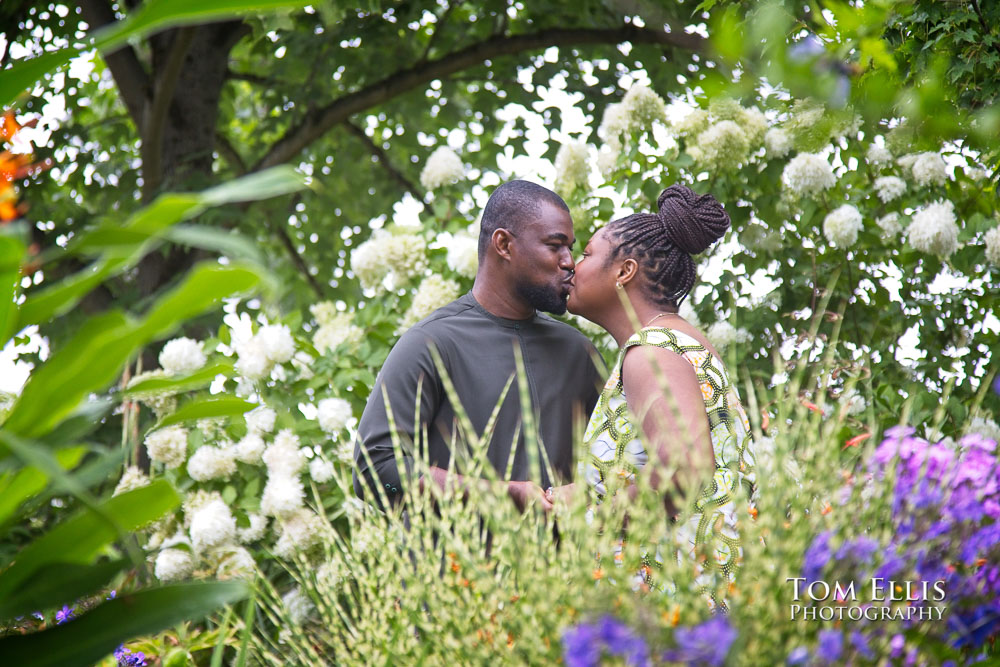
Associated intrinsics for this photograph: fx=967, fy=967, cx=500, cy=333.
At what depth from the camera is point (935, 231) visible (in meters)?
3.19

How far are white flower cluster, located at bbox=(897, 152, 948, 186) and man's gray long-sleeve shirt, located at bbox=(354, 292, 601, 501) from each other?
154 centimetres

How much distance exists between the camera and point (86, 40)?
1013 mm

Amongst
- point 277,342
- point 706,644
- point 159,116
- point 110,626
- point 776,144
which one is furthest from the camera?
point 159,116

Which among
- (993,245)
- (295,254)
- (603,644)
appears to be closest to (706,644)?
(603,644)

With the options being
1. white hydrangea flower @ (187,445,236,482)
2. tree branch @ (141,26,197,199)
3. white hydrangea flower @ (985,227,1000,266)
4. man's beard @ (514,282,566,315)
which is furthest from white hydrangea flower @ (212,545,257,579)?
tree branch @ (141,26,197,199)

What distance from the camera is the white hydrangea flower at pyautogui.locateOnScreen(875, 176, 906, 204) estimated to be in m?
3.42

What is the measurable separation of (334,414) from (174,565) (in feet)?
2.31

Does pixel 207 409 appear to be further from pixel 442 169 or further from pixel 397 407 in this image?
pixel 442 169

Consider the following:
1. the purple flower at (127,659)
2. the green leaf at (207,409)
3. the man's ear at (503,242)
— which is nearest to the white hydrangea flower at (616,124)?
the man's ear at (503,242)

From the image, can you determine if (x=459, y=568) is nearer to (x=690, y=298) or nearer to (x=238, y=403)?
(x=238, y=403)

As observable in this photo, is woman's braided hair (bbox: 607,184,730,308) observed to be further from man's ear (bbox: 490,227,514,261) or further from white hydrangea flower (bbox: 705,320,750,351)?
white hydrangea flower (bbox: 705,320,750,351)

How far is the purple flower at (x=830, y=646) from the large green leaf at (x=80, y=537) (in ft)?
2.24

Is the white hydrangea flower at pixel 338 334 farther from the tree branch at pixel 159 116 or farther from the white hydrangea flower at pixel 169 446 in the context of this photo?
the tree branch at pixel 159 116

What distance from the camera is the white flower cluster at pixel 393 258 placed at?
3.51 meters
